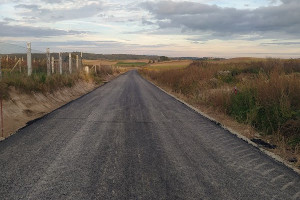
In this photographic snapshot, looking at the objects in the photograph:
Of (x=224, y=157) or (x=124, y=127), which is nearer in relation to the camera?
(x=224, y=157)

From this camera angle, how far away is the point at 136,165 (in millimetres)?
5176

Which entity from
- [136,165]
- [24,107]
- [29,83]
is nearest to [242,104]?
[136,165]

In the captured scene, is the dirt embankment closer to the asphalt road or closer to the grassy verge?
the grassy verge

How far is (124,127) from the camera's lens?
27.7ft

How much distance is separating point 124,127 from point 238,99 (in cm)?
497

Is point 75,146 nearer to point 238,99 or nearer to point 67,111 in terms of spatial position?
point 67,111

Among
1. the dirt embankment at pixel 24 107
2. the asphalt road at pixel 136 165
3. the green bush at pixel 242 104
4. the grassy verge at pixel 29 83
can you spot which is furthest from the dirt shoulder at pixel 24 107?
the green bush at pixel 242 104

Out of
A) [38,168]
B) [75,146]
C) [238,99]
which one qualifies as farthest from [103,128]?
[238,99]

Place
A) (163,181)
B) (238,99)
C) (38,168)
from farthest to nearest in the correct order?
(238,99)
(38,168)
(163,181)

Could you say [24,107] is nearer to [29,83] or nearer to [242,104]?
[29,83]

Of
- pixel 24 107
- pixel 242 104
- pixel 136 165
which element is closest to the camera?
pixel 136 165

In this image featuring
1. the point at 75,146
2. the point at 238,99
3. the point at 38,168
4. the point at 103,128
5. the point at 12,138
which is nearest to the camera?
the point at 38,168

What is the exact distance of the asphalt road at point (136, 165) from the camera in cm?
412

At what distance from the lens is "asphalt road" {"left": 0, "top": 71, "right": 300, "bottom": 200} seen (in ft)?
13.5
